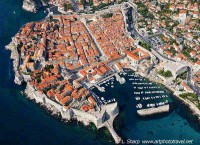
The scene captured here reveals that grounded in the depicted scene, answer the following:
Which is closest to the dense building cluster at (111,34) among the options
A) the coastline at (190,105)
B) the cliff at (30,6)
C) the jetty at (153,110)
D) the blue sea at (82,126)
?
the blue sea at (82,126)

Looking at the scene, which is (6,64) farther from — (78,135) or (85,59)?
(78,135)

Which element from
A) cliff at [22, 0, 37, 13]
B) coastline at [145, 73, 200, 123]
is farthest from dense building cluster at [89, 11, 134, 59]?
cliff at [22, 0, 37, 13]

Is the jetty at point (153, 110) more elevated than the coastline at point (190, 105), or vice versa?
the jetty at point (153, 110)

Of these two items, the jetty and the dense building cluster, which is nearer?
the jetty

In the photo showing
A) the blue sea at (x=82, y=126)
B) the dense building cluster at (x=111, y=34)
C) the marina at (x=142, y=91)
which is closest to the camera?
the blue sea at (x=82, y=126)

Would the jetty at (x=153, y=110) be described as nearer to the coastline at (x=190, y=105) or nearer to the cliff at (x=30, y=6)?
the coastline at (x=190, y=105)

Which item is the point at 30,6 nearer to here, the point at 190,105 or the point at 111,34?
the point at 111,34

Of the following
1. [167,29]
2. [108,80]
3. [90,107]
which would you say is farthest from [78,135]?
[167,29]

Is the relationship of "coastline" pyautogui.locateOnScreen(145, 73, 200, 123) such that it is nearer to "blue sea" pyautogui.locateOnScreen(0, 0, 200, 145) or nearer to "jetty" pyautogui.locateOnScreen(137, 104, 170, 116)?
"blue sea" pyautogui.locateOnScreen(0, 0, 200, 145)
